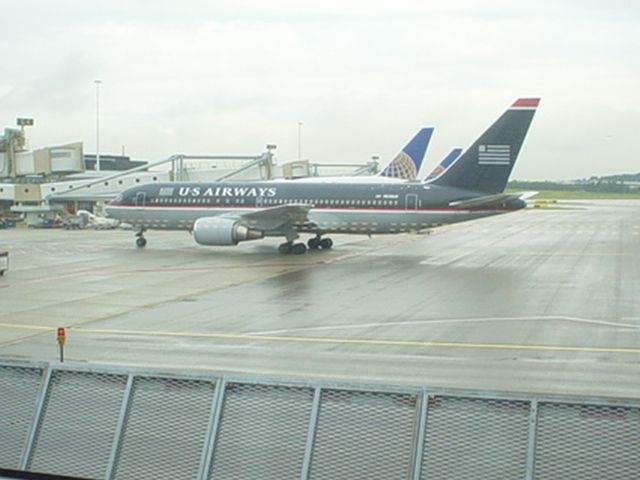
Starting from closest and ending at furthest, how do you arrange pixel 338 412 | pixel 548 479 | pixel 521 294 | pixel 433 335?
pixel 548 479, pixel 338 412, pixel 433 335, pixel 521 294

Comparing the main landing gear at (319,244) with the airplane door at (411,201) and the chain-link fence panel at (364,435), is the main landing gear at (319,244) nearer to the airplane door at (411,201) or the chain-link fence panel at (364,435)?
the airplane door at (411,201)

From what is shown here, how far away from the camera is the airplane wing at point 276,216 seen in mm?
44781

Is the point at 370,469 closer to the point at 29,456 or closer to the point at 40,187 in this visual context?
the point at 29,456

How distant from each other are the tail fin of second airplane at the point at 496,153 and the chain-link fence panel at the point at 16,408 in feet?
118

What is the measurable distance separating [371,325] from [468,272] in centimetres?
1481

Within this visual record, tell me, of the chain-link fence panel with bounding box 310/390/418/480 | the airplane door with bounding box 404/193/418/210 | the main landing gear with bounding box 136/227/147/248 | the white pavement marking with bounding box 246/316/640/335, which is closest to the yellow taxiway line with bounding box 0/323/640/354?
the white pavement marking with bounding box 246/316/640/335

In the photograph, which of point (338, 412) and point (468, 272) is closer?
point (338, 412)

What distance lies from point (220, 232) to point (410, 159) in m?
45.5

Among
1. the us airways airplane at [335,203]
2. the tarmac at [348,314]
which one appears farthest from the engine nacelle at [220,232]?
the tarmac at [348,314]

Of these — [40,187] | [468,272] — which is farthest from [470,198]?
[40,187]

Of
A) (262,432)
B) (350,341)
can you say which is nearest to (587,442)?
(262,432)

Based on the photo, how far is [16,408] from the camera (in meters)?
8.91

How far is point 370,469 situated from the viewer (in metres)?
7.98

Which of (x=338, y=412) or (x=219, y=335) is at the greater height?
(x=338, y=412)
